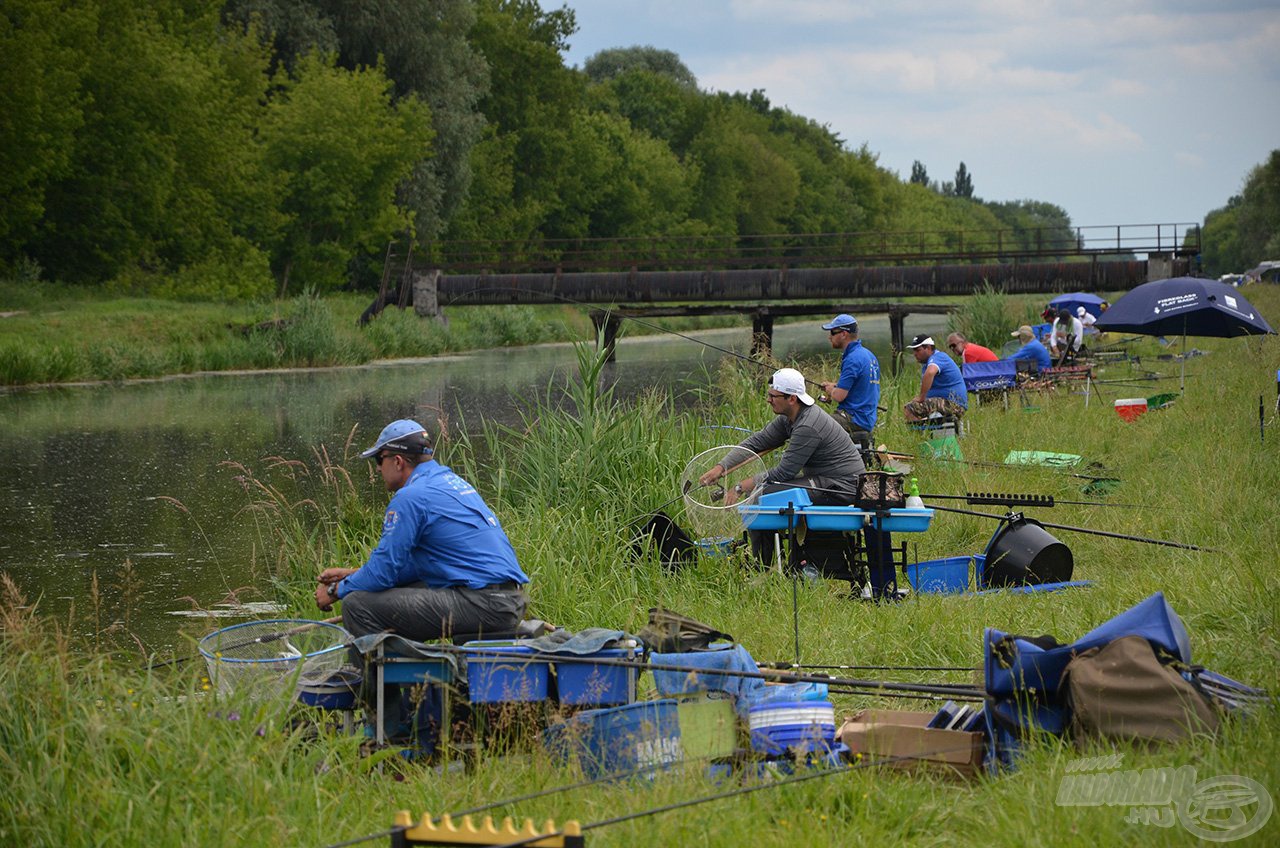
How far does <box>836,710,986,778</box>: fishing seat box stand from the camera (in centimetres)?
462

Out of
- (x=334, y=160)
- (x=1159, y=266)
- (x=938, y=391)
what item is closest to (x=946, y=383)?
(x=938, y=391)

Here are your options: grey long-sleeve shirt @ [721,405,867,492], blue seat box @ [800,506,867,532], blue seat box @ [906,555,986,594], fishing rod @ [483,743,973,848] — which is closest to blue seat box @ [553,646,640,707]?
fishing rod @ [483,743,973,848]

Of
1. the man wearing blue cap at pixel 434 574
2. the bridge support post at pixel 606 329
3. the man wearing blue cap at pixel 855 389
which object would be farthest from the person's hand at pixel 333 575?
the man wearing blue cap at pixel 855 389

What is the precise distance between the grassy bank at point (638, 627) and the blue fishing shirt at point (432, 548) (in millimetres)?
879

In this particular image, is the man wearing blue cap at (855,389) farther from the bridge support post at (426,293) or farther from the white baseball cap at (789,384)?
the bridge support post at (426,293)

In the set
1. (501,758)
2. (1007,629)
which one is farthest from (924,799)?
(1007,629)

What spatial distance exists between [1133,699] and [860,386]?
7.69 meters

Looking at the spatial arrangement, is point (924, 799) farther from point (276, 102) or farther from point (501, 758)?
point (276, 102)

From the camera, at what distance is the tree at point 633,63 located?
89625mm

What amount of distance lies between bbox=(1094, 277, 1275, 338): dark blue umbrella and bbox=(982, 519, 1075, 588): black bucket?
7958 mm

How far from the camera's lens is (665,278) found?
3672cm

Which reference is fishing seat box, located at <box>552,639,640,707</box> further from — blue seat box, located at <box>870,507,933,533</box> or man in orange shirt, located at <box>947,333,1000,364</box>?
man in orange shirt, located at <box>947,333,1000,364</box>

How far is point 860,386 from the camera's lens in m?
11.9

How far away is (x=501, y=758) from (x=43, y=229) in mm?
32542
